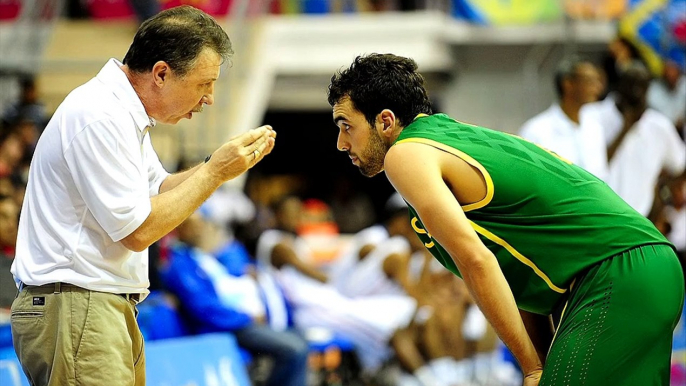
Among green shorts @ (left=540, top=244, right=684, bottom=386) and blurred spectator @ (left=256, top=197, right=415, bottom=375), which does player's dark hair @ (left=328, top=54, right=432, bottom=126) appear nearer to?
green shorts @ (left=540, top=244, right=684, bottom=386)

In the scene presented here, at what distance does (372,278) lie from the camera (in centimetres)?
904

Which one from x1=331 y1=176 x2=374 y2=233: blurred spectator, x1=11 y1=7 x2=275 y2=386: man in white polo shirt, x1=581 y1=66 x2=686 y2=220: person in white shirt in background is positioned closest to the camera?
x1=11 y1=7 x2=275 y2=386: man in white polo shirt

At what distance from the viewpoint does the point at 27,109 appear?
973 cm

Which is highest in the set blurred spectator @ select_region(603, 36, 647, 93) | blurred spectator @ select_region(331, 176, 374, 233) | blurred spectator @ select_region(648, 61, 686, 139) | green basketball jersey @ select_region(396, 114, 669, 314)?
blurred spectator @ select_region(603, 36, 647, 93)

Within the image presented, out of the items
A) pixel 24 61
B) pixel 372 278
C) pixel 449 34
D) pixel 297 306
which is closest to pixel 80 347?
pixel 297 306

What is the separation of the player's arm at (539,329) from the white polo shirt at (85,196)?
52.6 inches

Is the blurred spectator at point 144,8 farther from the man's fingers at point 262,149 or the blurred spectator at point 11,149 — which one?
the man's fingers at point 262,149

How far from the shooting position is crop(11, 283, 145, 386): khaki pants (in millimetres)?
2902

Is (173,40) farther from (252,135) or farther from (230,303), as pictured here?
(230,303)

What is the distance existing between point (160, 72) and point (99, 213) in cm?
49

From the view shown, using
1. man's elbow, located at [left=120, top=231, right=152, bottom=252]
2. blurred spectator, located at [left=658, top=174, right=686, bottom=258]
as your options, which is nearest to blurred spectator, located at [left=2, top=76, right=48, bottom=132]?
blurred spectator, located at [left=658, top=174, right=686, bottom=258]

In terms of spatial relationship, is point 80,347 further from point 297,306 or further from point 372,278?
point 372,278

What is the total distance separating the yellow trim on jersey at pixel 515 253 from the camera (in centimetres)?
299

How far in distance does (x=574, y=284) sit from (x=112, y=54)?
32.1ft
